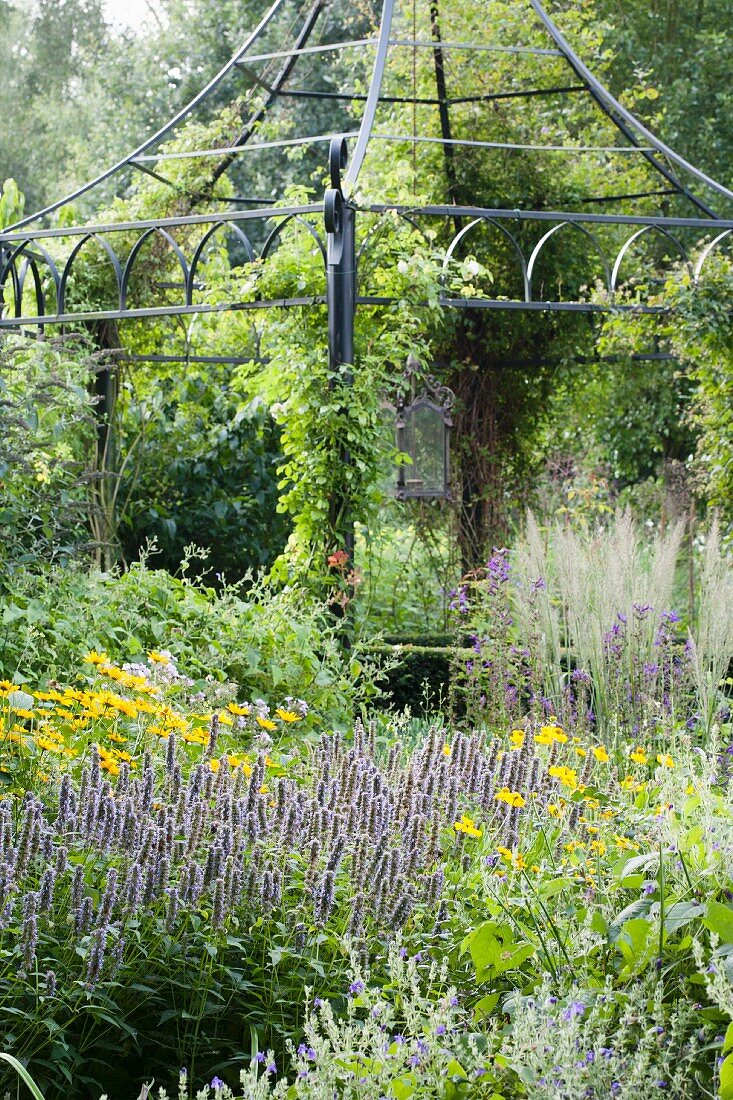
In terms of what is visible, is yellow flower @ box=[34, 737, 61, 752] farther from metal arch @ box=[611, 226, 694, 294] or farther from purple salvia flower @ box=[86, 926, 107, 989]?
metal arch @ box=[611, 226, 694, 294]

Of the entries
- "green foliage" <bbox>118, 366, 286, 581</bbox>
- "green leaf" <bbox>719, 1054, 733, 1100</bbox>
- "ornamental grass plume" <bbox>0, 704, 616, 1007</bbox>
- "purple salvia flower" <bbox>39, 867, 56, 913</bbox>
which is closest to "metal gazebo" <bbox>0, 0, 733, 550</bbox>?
"green foliage" <bbox>118, 366, 286, 581</bbox>

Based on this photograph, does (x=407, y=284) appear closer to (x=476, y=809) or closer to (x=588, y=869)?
(x=476, y=809)

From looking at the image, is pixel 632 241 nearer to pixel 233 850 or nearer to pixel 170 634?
pixel 170 634

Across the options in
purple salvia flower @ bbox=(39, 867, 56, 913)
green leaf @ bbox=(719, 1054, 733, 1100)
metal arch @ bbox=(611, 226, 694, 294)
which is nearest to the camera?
green leaf @ bbox=(719, 1054, 733, 1100)

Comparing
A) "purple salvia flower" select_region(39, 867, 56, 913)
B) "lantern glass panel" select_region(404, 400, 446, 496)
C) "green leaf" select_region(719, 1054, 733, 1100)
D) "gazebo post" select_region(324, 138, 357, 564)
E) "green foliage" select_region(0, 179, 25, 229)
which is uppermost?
"green foliage" select_region(0, 179, 25, 229)

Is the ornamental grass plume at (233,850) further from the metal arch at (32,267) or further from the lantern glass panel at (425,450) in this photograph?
the metal arch at (32,267)

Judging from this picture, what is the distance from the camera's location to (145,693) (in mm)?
3033

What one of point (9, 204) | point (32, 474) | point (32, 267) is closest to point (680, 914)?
point (32, 474)

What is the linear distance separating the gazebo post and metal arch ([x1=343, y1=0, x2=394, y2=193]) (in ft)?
0.21

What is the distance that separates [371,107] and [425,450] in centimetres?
179

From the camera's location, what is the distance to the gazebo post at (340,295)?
5.50 m

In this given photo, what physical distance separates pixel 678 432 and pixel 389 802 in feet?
37.3

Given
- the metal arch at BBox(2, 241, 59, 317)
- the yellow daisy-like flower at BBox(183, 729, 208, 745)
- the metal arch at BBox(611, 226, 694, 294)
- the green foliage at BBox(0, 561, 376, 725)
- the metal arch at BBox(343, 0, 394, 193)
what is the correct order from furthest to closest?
the metal arch at BBox(2, 241, 59, 317) < the metal arch at BBox(611, 226, 694, 294) < the metal arch at BBox(343, 0, 394, 193) < the green foliage at BBox(0, 561, 376, 725) < the yellow daisy-like flower at BBox(183, 729, 208, 745)

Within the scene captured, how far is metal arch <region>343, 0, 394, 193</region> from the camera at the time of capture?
5.69 metres
